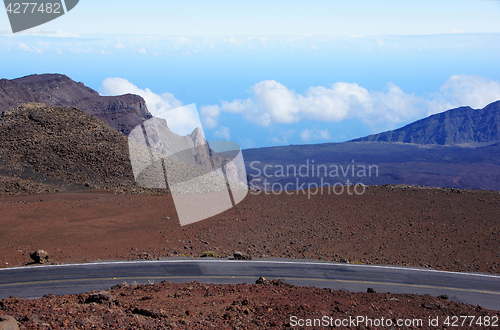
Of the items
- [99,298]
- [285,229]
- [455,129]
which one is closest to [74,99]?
[285,229]

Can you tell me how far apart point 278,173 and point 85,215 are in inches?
3884

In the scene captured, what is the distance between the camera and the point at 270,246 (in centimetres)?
1870

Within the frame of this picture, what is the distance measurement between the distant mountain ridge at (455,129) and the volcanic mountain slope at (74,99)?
11716 centimetres

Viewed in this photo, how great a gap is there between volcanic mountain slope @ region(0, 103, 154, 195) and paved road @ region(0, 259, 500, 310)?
1951 centimetres

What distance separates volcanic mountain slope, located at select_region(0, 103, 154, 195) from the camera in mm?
33312

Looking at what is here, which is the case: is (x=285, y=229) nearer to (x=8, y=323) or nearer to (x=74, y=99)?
(x=8, y=323)

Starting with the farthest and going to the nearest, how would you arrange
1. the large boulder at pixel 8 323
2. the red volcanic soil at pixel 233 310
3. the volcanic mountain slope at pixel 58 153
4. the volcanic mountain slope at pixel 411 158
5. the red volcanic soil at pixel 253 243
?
1. the volcanic mountain slope at pixel 411 158
2. the volcanic mountain slope at pixel 58 153
3. the red volcanic soil at pixel 253 243
4. the red volcanic soil at pixel 233 310
5. the large boulder at pixel 8 323

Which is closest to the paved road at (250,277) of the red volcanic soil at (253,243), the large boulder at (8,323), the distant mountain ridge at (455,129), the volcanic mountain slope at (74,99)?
the red volcanic soil at (253,243)

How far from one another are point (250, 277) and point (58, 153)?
103 ft

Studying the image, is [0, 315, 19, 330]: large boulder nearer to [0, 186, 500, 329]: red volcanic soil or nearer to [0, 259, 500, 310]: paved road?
[0, 186, 500, 329]: red volcanic soil

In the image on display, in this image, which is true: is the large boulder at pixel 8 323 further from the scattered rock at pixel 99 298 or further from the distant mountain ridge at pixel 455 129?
the distant mountain ridge at pixel 455 129

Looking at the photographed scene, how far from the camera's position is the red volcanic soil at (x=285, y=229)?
1748cm

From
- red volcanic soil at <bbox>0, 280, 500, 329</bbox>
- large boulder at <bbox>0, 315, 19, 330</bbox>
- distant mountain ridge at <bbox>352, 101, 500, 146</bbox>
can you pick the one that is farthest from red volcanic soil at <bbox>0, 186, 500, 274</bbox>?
distant mountain ridge at <bbox>352, 101, 500, 146</bbox>

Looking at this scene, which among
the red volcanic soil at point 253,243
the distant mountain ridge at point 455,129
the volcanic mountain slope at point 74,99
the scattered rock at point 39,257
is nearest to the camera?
the red volcanic soil at point 253,243
